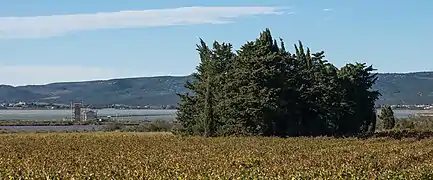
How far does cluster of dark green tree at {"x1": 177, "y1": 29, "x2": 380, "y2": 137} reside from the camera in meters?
65.6

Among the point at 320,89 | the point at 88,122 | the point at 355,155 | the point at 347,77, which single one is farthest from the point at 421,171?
the point at 88,122

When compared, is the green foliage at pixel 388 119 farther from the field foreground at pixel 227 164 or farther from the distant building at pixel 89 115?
the distant building at pixel 89 115

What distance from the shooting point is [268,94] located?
64.2 meters

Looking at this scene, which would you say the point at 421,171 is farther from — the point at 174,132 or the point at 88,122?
the point at 88,122

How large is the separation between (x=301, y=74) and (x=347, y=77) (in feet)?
39.8

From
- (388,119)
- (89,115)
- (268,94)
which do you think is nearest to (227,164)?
(268,94)

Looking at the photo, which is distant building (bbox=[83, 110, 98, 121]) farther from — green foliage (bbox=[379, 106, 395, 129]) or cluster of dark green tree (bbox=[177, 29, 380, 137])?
cluster of dark green tree (bbox=[177, 29, 380, 137])

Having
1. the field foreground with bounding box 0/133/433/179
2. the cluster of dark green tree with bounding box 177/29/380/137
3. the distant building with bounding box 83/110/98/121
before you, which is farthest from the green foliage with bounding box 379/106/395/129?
the distant building with bounding box 83/110/98/121

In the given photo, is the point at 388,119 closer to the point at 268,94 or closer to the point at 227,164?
the point at 268,94

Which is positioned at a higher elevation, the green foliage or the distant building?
the distant building

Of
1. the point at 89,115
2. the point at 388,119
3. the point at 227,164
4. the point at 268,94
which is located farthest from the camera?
the point at 89,115

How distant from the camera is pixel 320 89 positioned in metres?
73.8

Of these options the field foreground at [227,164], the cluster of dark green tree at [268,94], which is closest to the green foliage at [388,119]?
the cluster of dark green tree at [268,94]

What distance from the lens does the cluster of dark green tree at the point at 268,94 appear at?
65.6 meters
